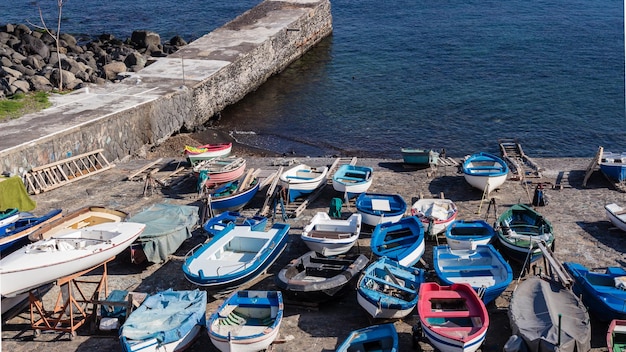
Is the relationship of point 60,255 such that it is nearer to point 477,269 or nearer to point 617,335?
point 477,269

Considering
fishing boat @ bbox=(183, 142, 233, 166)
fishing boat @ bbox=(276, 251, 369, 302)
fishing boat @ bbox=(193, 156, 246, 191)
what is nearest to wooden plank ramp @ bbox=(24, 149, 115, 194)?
fishing boat @ bbox=(183, 142, 233, 166)

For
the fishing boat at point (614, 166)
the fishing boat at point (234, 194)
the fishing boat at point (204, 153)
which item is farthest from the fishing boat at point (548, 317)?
the fishing boat at point (204, 153)

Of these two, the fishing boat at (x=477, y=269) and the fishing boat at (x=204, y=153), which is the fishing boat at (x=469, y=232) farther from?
the fishing boat at (x=204, y=153)

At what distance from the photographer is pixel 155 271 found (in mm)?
21234

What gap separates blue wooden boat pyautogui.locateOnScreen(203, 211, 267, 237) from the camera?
71.8ft

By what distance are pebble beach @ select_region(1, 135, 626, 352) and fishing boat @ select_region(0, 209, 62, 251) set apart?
1.97m

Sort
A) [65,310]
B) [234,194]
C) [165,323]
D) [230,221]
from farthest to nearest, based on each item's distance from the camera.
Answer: [234,194] < [230,221] < [65,310] < [165,323]

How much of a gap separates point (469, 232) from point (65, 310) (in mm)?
12138

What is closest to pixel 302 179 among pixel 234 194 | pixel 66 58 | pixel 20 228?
pixel 234 194

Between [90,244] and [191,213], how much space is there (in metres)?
4.45

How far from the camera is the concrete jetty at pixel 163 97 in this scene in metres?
28.7

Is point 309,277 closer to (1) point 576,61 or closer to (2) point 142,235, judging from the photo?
(2) point 142,235

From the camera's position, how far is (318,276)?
1961 centimetres

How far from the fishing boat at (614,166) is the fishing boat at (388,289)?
11187mm
